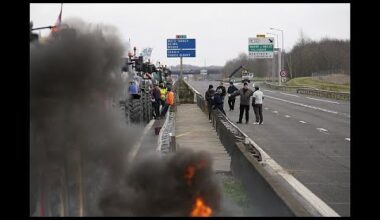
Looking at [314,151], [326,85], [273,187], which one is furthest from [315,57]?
[273,187]

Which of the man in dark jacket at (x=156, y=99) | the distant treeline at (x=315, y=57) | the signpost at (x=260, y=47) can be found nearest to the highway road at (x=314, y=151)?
the man in dark jacket at (x=156, y=99)

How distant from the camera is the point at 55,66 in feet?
21.3

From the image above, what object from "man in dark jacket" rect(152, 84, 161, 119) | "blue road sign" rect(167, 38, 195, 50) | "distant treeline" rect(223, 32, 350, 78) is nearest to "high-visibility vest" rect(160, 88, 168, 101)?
"man in dark jacket" rect(152, 84, 161, 119)

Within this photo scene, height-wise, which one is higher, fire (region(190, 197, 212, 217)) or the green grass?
the green grass

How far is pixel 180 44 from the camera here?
38625 mm

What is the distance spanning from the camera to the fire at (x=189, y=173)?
6.78 meters

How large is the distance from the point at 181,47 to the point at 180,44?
22cm

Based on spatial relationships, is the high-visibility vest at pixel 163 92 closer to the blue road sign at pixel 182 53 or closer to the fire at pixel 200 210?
the blue road sign at pixel 182 53

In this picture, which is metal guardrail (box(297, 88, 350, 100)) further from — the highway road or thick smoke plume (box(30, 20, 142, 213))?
thick smoke plume (box(30, 20, 142, 213))

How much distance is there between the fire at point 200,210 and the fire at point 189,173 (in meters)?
0.57

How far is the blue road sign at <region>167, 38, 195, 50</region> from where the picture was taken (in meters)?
38.4
